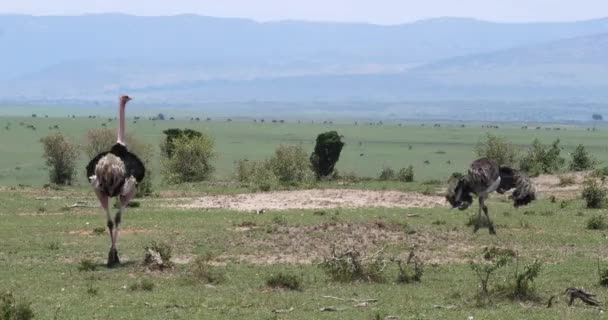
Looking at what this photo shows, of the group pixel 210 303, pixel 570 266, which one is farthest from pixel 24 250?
pixel 570 266

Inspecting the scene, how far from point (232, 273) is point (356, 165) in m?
70.9

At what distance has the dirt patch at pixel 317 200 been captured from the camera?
116ft

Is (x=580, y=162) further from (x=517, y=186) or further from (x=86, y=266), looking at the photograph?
(x=86, y=266)

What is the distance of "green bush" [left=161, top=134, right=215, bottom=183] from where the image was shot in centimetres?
5478

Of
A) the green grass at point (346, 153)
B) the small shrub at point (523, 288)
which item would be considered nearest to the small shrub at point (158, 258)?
the small shrub at point (523, 288)

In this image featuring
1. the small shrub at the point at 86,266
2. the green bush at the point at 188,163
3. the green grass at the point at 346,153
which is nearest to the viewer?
the small shrub at the point at 86,266

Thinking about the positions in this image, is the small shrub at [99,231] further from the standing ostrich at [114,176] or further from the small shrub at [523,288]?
the small shrub at [523,288]

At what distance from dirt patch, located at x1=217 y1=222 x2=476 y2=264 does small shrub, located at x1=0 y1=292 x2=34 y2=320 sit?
7331 mm

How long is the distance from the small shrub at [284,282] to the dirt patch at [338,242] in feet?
9.64

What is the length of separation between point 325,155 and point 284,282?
41.2 metres

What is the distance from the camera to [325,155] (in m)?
58.9

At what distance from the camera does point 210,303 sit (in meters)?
16.3

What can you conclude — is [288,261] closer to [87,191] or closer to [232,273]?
[232,273]

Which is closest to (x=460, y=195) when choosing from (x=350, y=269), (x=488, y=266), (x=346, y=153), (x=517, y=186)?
(x=517, y=186)
